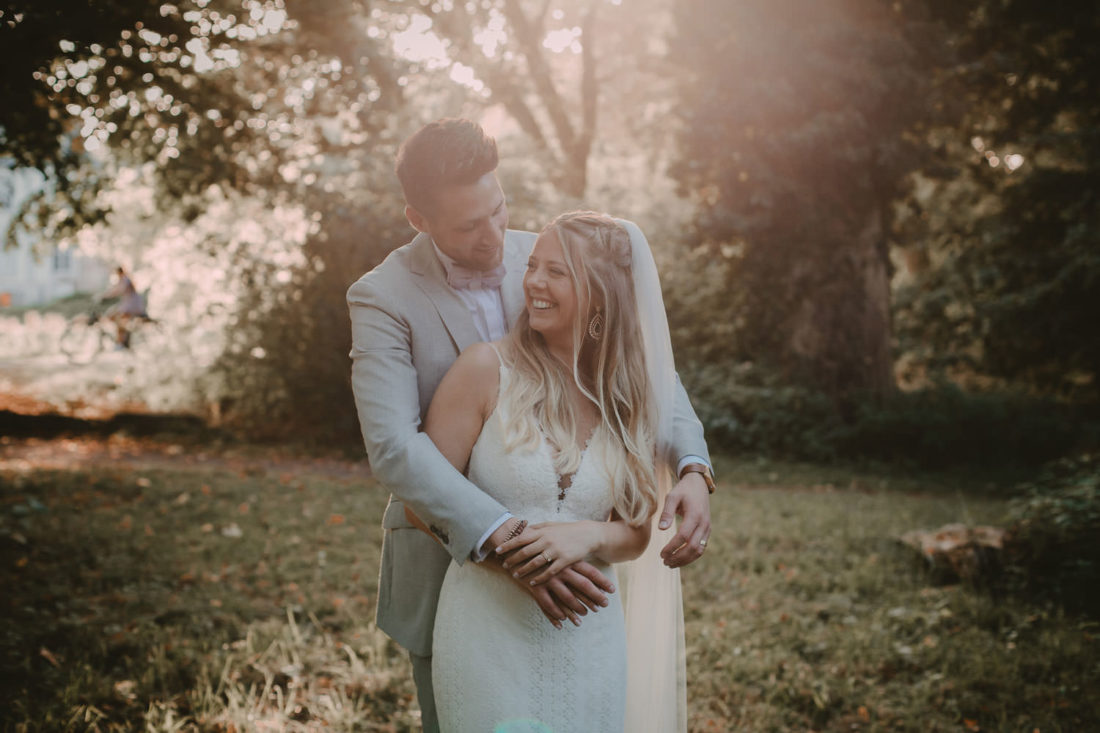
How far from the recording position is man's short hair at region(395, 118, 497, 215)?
2484 mm

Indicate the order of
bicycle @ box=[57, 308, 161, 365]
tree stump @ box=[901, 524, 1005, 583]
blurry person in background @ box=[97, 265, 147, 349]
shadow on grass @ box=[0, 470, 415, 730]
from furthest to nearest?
bicycle @ box=[57, 308, 161, 365]
blurry person in background @ box=[97, 265, 147, 349]
tree stump @ box=[901, 524, 1005, 583]
shadow on grass @ box=[0, 470, 415, 730]

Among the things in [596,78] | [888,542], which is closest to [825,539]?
[888,542]

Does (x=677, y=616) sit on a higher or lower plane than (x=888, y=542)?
higher

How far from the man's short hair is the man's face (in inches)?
1.2

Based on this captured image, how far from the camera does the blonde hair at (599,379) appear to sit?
7.53ft

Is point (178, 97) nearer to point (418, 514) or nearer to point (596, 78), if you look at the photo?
point (418, 514)

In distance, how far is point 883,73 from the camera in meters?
11.1

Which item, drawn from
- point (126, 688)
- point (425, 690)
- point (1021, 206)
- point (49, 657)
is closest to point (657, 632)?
point (425, 690)

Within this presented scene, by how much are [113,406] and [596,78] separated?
38.4 feet

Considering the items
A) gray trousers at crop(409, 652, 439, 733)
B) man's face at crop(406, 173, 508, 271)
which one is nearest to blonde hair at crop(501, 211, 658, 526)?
man's face at crop(406, 173, 508, 271)

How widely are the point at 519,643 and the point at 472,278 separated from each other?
111cm

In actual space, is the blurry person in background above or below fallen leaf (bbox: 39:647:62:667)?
above

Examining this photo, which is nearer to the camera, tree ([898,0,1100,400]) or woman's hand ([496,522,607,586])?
woman's hand ([496,522,607,586])

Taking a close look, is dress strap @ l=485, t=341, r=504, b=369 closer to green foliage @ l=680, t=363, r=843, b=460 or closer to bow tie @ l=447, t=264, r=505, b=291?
bow tie @ l=447, t=264, r=505, b=291
